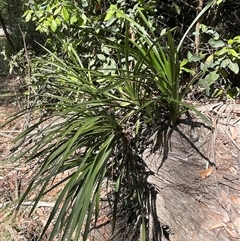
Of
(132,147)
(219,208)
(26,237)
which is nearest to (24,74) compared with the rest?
(26,237)

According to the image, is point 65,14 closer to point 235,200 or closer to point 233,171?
point 233,171

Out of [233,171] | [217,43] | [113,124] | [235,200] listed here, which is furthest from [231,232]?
[217,43]

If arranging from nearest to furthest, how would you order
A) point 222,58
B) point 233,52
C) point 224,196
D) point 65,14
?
1. point 224,196
2. point 233,52
3. point 222,58
4. point 65,14

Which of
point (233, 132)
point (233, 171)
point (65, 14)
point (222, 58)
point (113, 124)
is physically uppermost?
point (65, 14)

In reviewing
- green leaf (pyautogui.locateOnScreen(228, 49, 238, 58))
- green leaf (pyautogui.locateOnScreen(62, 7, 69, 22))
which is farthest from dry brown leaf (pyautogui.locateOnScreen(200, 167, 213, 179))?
green leaf (pyautogui.locateOnScreen(62, 7, 69, 22))

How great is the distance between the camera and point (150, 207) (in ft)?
A: 8.84

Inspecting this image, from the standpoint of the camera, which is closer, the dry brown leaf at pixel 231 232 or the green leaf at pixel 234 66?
the dry brown leaf at pixel 231 232

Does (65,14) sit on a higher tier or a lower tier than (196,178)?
higher

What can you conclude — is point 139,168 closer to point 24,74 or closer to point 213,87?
point 213,87

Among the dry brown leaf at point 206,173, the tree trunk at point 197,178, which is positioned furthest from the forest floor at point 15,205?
the dry brown leaf at point 206,173

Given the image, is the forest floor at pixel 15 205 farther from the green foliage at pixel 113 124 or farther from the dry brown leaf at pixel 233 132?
the dry brown leaf at pixel 233 132

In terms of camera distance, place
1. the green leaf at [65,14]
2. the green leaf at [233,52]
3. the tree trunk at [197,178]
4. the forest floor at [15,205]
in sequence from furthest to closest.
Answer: the green leaf at [65,14] < the forest floor at [15,205] < the green leaf at [233,52] < the tree trunk at [197,178]

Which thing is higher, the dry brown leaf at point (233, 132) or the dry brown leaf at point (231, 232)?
the dry brown leaf at point (233, 132)

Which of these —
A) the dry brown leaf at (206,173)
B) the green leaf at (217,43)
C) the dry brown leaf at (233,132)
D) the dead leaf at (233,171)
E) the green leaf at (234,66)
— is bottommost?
the dead leaf at (233,171)
